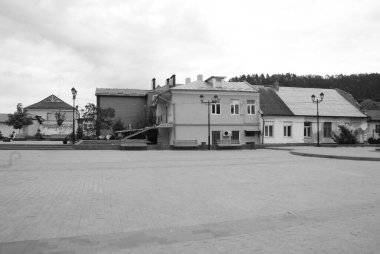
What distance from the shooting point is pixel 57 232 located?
208 inches

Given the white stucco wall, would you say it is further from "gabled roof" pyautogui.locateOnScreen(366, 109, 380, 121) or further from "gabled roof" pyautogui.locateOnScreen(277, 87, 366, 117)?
"gabled roof" pyautogui.locateOnScreen(277, 87, 366, 117)

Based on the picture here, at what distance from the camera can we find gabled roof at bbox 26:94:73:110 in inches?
2672

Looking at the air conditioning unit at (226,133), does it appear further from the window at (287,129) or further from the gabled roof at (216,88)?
the window at (287,129)

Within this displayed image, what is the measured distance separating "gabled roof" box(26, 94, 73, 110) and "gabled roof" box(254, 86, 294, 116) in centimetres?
4411

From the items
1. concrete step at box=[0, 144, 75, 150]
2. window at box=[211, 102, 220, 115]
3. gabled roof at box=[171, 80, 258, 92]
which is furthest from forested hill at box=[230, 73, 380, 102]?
concrete step at box=[0, 144, 75, 150]

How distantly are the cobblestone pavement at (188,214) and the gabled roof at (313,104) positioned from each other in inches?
1183

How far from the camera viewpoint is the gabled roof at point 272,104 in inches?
1499

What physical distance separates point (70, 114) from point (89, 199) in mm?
64139

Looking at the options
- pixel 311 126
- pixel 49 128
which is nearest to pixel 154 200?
pixel 311 126

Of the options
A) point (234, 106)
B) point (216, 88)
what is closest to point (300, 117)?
point (234, 106)

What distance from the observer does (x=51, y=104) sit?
69.2 meters

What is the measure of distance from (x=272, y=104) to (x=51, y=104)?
49.3 metres

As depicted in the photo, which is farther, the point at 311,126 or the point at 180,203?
the point at 311,126

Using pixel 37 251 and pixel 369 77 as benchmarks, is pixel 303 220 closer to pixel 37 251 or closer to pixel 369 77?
pixel 37 251
